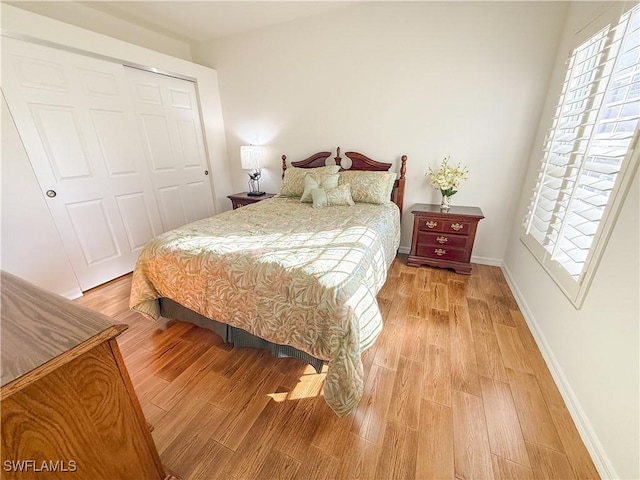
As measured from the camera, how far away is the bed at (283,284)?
120cm

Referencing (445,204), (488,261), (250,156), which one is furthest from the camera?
(250,156)

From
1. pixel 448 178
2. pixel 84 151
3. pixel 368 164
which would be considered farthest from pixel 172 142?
pixel 448 178

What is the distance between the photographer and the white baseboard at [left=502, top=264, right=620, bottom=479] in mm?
1058

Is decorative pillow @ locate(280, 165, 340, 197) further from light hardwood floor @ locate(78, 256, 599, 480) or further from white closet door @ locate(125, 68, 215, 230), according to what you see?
light hardwood floor @ locate(78, 256, 599, 480)

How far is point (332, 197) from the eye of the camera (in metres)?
2.60

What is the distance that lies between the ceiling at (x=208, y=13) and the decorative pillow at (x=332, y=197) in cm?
188

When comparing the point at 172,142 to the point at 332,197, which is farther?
the point at 172,142

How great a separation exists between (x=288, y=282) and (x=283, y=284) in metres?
0.03

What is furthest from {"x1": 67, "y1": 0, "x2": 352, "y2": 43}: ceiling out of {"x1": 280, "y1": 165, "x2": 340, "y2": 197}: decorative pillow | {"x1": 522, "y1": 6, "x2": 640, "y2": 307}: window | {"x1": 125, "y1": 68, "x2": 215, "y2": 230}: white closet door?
{"x1": 522, "y1": 6, "x2": 640, "y2": 307}: window

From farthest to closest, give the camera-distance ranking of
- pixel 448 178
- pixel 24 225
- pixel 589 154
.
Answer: pixel 448 178
pixel 24 225
pixel 589 154

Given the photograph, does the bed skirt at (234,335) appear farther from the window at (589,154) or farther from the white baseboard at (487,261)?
the white baseboard at (487,261)

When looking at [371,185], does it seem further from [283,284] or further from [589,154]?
[283,284]

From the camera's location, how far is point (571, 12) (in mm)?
1995

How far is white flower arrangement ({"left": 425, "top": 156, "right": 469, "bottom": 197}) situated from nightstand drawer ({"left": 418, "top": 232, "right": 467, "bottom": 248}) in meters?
0.42
